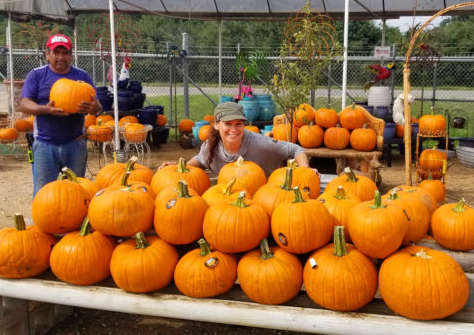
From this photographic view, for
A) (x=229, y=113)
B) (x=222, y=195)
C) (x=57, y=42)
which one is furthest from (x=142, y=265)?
(x=57, y=42)

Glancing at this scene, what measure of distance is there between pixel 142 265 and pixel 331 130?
4711 mm

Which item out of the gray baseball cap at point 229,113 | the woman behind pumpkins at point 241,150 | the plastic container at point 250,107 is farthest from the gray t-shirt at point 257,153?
the plastic container at point 250,107

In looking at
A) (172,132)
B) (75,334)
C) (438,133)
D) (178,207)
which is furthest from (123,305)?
(172,132)

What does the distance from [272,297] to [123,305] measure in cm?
69

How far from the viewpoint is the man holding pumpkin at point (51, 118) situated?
3.85 m

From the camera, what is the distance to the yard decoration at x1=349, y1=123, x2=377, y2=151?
→ 20.6ft

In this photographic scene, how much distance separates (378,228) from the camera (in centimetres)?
191

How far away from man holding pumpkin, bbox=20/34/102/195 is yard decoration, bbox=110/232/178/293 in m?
1.98

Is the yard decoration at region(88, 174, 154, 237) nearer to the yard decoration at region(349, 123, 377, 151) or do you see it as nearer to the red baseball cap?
the red baseball cap

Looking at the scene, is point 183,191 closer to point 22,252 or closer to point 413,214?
point 22,252

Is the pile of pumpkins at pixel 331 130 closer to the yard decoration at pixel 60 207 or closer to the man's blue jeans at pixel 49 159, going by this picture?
the man's blue jeans at pixel 49 159

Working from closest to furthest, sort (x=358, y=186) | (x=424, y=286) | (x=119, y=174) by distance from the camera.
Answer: (x=424, y=286) → (x=358, y=186) → (x=119, y=174)

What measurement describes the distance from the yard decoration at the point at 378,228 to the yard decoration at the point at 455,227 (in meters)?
0.30

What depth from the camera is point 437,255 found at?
1930mm
